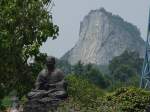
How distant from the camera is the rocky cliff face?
16651 cm

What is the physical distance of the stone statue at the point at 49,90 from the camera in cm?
1238

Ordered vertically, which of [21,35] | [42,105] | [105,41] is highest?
[105,41]

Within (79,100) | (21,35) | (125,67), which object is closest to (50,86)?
(79,100)

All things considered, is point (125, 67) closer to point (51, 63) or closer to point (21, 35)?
point (21, 35)

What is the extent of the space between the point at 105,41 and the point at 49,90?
527 ft

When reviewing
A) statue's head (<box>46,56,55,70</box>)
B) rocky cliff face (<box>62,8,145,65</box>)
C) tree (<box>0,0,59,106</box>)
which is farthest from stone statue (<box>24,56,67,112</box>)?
rocky cliff face (<box>62,8,145,65</box>)

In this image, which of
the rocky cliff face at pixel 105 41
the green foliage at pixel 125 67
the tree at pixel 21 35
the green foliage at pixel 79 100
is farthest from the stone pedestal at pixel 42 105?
the rocky cliff face at pixel 105 41

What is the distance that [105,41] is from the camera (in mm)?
172750

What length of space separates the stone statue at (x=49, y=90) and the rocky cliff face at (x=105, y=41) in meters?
149

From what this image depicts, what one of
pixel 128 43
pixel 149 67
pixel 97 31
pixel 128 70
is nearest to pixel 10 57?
pixel 149 67

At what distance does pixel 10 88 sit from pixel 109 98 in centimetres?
376

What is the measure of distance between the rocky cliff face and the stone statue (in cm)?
14852

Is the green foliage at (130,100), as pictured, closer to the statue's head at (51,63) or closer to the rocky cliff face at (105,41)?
the statue's head at (51,63)

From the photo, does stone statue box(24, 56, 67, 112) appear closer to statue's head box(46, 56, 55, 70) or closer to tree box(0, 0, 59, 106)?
statue's head box(46, 56, 55, 70)
